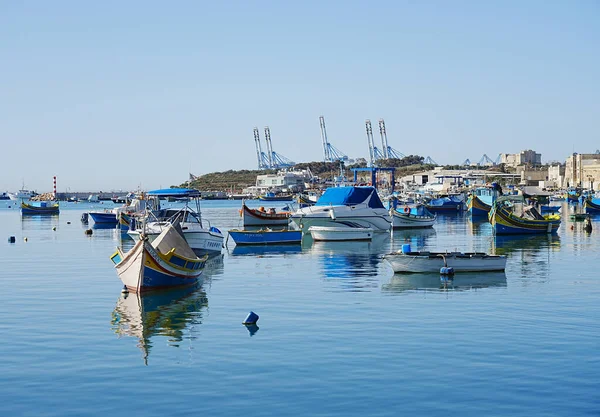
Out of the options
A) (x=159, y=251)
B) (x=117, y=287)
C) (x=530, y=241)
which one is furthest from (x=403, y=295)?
(x=530, y=241)

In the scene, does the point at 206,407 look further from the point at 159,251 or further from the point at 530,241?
the point at 530,241

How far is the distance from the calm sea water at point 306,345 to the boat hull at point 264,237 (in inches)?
631

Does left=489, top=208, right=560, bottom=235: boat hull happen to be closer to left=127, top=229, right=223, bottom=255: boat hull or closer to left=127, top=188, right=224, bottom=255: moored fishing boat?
left=127, top=188, right=224, bottom=255: moored fishing boat

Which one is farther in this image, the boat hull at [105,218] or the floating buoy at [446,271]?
the boat hull at [105,218]

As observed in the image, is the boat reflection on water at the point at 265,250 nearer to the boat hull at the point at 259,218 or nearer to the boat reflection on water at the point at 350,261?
the boat reflection on water at the point at 350,261

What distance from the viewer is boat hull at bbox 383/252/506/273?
37.3 m

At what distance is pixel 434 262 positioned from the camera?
37.4 meters

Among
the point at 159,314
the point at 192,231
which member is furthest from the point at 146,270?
the point at 192,231

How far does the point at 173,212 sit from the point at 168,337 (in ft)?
94.4

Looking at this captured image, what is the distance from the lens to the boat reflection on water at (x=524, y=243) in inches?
2087

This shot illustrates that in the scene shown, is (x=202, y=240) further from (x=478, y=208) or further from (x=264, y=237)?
(x=478, y=208)

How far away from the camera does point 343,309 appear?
90.7 ft

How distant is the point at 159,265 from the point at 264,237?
2448 centimetres

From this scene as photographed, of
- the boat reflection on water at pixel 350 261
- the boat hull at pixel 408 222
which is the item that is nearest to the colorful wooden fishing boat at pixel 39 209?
the boat hull at pixel 408 222
